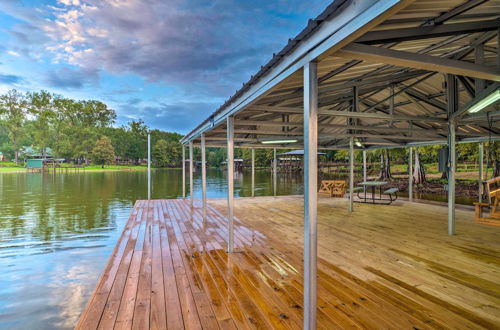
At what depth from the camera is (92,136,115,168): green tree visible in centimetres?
4697

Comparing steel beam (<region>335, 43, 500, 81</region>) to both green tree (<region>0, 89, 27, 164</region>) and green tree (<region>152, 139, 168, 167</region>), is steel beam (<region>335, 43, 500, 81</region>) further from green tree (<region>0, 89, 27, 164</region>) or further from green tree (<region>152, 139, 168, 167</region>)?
green tree (<region>0, 89, 27, 164</region>)

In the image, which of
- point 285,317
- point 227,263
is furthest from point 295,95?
point 285,317

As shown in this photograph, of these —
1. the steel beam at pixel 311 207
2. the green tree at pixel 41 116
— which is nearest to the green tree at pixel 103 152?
the green tree at pixel 41 116

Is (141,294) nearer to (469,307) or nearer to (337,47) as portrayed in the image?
(337,47)

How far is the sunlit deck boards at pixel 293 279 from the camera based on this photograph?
2.21 metres

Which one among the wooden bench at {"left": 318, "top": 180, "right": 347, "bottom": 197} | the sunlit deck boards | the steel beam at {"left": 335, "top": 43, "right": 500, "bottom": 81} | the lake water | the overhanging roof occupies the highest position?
the overhanging roof

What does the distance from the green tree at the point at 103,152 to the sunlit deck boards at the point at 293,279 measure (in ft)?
158

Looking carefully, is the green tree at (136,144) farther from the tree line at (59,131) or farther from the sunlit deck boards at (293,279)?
the sunlit deck boards at (293,279)

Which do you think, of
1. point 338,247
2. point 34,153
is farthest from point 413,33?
point 34,153

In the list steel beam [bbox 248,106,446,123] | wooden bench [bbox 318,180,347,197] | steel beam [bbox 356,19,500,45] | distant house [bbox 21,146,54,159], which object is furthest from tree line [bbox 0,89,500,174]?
steel beam [bbox 356,19,500,45]

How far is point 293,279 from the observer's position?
3.01 m

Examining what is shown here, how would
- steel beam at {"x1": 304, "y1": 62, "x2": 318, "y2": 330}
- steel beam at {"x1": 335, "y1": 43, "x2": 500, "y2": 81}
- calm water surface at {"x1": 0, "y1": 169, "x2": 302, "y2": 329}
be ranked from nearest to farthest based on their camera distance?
steel beam at {"x1": 335, "y1": 43, "x2": 500, "y2": 81}, steel beam at {"x1": 304, "y1": 62, "x2": 318, "y2": 330}, calm water surface at {"x1": 0, "y1": 169, "x2": 302, "y2": 329}

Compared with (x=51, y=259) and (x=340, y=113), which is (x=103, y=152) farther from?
(x=340, y=113)

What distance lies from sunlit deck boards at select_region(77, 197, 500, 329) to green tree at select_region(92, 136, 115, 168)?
4829 cm
